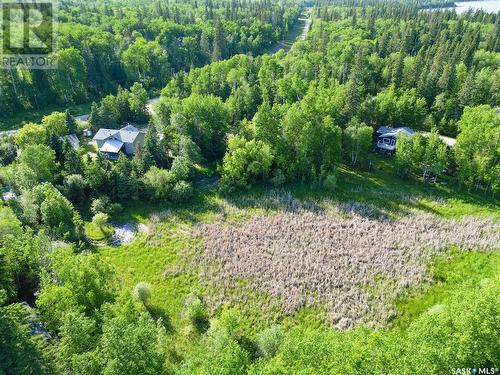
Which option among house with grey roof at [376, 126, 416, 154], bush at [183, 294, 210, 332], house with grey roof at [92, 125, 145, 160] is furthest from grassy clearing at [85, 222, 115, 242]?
house with grey roof at [376, 126, 416, 154]

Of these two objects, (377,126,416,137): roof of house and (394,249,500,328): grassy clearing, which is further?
(377,126,416,137): roof of house

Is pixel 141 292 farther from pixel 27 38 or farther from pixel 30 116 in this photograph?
pixel 27 38

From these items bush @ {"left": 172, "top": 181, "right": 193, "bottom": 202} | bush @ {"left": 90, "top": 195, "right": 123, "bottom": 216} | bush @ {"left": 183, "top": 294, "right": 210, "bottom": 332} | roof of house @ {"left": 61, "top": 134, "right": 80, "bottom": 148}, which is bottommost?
bush @ {"left": 183, "top": 294, "right": 210, "bottom": 332}

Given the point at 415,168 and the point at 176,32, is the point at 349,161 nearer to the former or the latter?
the point at 415,168

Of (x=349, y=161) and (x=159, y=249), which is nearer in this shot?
(x=159, y=249)

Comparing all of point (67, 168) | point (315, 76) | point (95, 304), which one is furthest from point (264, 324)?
point (315, 76)

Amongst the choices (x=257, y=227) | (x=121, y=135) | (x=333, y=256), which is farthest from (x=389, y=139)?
(x=121, y=135)

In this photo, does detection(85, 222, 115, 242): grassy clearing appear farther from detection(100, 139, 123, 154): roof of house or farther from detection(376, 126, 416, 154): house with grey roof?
detection(376, 126, 416, 154): house with grey roof
